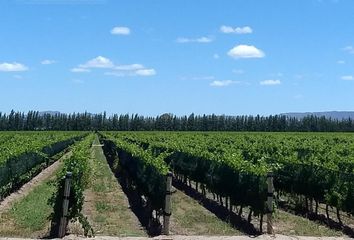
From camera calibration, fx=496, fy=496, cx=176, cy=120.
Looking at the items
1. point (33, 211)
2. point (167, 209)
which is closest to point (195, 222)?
point (167, 209)

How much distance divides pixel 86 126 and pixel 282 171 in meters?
136

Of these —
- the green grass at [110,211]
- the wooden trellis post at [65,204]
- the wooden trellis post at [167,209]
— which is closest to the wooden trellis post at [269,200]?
the wooden trellis post at [167,209]

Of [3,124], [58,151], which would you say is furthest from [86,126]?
[58,151]

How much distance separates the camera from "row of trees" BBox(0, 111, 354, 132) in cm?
13801

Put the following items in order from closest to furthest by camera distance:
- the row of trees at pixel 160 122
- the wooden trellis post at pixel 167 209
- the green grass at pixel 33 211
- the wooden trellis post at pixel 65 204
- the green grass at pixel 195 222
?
the wooden trellis post at pixel 65 204 < the wooden trellis post at pixel 167 209 < the green grass at pixel 195 222 < the green grass at pixel 33 211 < the row of trees at pixel 160 122

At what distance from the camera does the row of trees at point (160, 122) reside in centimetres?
13801

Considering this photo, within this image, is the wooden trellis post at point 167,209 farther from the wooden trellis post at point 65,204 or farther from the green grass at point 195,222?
the wooden trellis post at point 65,204

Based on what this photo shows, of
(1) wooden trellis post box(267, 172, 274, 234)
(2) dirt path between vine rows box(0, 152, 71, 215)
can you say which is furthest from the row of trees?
(1) wooden trellis post box(267, 172, 274, 234)

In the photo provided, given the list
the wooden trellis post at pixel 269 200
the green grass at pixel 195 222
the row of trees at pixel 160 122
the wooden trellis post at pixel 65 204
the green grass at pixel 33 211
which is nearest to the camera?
the wooden trellis post at pixel 65 204

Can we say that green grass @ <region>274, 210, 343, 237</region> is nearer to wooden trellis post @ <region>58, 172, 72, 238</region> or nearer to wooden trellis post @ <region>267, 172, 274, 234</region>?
wooden trellis post @ <region>267, 172, 274, 234</region>

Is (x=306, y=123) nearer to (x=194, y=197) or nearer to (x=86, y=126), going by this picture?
(x=86, y=126)

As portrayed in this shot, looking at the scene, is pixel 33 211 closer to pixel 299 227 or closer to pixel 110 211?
pixel 110 211

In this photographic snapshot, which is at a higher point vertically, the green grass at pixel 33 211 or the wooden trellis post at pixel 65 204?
the wooden trellis post at pixel 65 204

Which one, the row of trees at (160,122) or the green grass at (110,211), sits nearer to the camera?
the green grass at (110,211)
